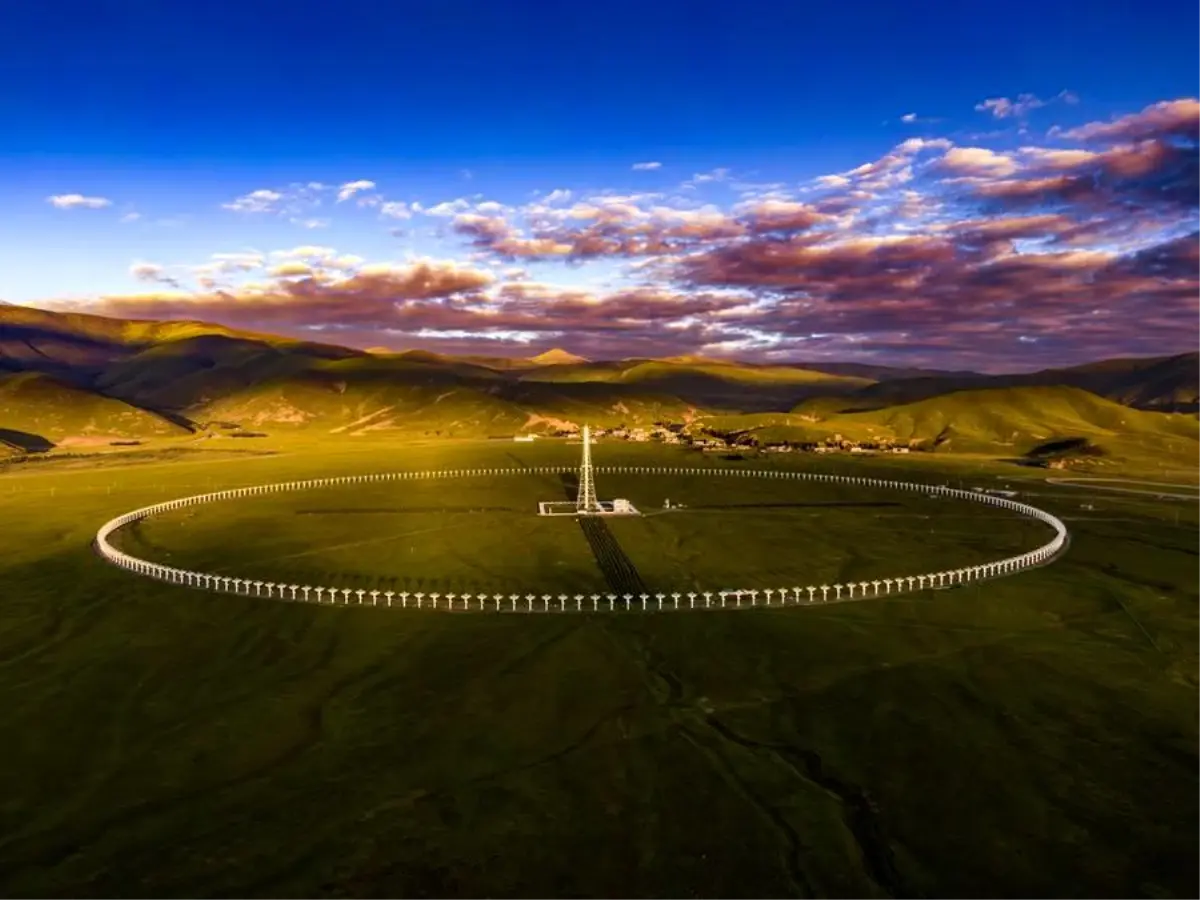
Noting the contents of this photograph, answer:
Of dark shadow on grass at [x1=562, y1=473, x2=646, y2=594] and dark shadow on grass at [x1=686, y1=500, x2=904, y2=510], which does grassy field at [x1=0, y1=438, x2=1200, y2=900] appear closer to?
dark shadow on grass at [x1=562, y1=473, x2=646, y2=594]

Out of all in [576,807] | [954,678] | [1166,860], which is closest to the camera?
[1166,860]

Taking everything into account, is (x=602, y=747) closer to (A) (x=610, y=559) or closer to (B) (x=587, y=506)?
(A) (x=610, y=559)

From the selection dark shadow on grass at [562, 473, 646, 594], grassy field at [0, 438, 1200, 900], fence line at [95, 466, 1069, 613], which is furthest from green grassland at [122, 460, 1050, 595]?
grassy field at [0, 438, 1200, 900]

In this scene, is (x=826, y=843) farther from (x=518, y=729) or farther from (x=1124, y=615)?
(x=1124, y=615)

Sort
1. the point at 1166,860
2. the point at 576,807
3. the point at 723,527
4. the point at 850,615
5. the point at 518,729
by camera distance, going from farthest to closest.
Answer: the point at 723,527, the point at 850,615, the point at 518,729, the point at 576,807, the point at 1166,860

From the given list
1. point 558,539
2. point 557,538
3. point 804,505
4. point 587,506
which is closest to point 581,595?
point 558,539

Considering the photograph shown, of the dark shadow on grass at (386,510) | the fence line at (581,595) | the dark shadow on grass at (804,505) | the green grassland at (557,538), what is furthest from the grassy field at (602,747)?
the dark shadow on grass at (804,505)

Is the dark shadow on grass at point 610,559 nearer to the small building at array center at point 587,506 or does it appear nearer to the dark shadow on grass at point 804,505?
the small building at array center at point 587,506

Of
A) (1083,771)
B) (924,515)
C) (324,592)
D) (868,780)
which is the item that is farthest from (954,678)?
(924,515)
